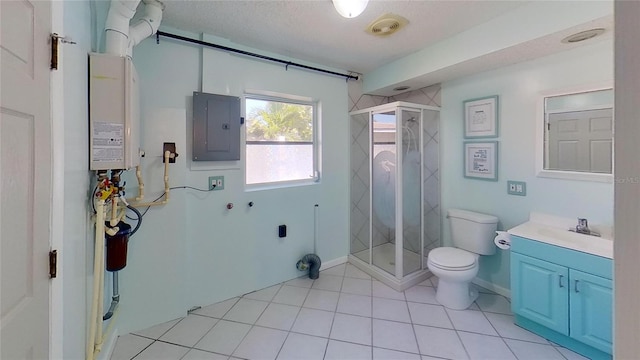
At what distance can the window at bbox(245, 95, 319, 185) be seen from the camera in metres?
2.47

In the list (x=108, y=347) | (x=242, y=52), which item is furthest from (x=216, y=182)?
(x=108, y=347)

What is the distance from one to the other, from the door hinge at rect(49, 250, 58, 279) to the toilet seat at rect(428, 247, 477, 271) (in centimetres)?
233

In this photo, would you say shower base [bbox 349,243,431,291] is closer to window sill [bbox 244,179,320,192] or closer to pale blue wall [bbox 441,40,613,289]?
pale blue wall [bbox 441,40,613,289]

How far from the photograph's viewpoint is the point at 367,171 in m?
3.05

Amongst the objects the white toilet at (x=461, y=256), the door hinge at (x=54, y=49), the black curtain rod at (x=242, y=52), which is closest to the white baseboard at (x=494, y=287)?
the white toilet at (x=461, y=256)

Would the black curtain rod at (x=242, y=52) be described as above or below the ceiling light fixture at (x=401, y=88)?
above

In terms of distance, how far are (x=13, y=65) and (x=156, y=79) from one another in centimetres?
131

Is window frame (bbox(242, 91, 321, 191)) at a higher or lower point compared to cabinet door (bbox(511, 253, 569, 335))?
higher

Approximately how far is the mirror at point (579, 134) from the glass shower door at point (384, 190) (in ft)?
3.93

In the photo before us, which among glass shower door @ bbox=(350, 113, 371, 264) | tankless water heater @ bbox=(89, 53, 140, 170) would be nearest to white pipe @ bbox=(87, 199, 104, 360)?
tankless water heater @ bbox=(89, 53, 140, 170)

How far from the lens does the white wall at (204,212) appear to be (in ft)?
6.14

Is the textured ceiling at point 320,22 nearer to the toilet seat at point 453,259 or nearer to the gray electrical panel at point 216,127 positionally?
the gray electrical panel at point 216,127

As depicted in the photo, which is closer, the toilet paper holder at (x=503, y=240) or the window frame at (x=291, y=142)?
the toilet paper holder at (x=503, y=240)

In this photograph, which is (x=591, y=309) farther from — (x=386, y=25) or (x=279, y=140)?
(x=279, y=140)
